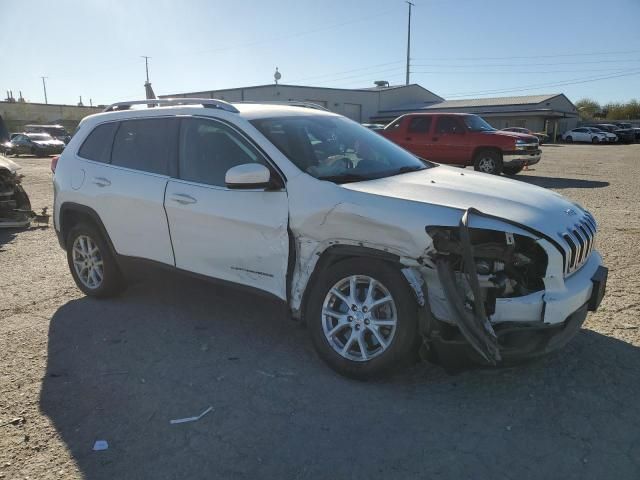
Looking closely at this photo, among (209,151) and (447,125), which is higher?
(447,125)

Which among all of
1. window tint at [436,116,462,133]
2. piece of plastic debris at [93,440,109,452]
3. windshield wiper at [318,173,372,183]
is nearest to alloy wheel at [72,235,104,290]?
piece of plastic debris at [93,440,109,452]

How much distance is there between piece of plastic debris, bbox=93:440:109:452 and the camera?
2.85 m

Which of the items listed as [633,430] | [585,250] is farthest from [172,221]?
[633,430]

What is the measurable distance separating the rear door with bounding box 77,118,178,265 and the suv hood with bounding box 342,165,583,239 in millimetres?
1771

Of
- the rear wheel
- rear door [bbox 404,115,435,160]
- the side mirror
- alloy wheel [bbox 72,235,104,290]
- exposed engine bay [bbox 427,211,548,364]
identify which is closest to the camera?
exposed engine bay [bbox 427,211,548,364]

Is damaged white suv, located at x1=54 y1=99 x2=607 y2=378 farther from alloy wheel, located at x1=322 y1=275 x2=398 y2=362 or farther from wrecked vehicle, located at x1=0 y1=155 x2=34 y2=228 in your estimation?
wrecked vehicle, located at x1=0 y1=155 x2=34 y2=228

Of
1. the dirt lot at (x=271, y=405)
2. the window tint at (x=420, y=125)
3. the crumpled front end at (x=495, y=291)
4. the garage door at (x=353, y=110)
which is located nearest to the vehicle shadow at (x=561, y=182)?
the window tint at (x=420, y=125)

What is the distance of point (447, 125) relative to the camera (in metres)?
15.3

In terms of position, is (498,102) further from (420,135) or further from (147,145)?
(147,145)

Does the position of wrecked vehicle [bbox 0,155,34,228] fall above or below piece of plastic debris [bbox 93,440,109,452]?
above

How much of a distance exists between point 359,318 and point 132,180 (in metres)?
2.46

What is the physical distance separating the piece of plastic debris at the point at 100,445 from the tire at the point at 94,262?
2.35m

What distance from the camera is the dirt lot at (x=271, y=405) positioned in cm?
271

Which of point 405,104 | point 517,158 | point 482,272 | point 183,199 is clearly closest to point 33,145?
point 517,158
